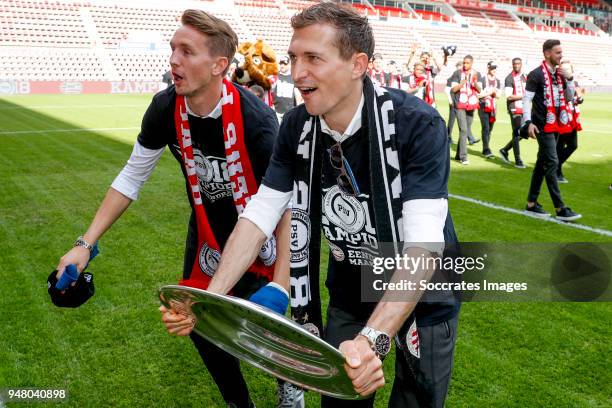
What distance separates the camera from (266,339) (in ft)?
5.54

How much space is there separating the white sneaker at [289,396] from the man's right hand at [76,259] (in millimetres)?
1335

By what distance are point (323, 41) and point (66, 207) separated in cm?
693

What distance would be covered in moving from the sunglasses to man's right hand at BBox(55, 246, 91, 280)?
1.22 metres

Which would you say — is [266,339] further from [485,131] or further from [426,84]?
[426,84]

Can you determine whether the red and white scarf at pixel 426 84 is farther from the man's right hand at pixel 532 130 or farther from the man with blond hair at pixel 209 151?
the man with blond hair at pixel 209 151

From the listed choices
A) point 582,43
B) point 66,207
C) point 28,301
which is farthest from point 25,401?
point 582,43

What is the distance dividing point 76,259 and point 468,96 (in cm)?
1104

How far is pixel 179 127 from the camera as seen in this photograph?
9.32ft

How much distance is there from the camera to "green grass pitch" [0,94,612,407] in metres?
3.64

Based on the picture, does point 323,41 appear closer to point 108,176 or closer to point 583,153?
point 108,176

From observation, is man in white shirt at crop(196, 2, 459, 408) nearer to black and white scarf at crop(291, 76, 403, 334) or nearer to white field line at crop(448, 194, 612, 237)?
black and white scarf at crop(291, 76, 403, 334)

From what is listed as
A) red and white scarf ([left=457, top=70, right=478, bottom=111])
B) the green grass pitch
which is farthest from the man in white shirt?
red and white scarf ([left=457, top=70, right=478, bottom=111])

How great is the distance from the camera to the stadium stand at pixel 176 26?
3419cm

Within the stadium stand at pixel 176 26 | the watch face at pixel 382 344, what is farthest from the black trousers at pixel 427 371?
the stadium stand at pixel 176 26
